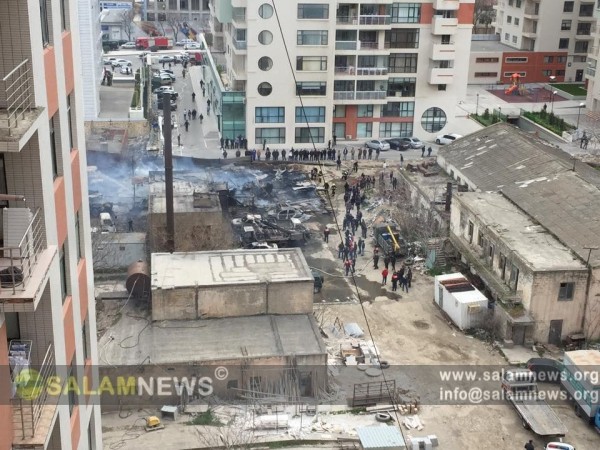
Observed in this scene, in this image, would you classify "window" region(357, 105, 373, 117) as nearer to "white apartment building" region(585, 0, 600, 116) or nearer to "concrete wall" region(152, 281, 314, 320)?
"white apartment building" region(585, 0, 600, 116)

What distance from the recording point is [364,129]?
55.9m

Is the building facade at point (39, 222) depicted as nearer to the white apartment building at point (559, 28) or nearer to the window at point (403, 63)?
the window at point (403, 63)

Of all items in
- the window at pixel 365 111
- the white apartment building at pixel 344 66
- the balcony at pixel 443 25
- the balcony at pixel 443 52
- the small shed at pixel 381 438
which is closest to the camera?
the small shed at pixel 381 438

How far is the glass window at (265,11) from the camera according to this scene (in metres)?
49.4

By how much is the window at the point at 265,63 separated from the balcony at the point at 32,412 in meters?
44.1

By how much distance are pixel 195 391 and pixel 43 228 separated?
55.8ft

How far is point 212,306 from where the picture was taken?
2703 cm

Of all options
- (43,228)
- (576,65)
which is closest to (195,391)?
(43,228)

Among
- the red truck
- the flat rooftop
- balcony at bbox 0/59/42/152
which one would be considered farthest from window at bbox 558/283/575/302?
the red truck

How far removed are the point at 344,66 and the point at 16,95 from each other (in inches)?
1833

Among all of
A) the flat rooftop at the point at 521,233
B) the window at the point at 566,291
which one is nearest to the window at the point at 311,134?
the flat rooftop at the point at 521,233

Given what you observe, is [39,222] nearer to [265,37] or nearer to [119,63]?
[265,37]

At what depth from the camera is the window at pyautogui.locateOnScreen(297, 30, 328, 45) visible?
1997 inches

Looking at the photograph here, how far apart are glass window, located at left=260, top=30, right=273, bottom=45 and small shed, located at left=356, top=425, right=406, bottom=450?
32732 mm
